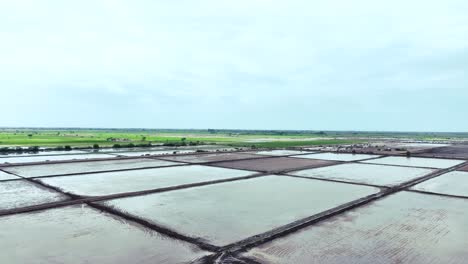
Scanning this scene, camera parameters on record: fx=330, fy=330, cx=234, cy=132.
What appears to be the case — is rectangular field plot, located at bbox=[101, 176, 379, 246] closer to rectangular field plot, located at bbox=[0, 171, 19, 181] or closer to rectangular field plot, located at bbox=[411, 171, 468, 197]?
rectangular field plot, located at bbox=[411, 171, 468, 197]

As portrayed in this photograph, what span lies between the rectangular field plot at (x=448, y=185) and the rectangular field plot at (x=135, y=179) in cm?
863

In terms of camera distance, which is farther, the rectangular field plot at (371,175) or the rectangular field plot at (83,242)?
the rectangular field plot at (371,175)

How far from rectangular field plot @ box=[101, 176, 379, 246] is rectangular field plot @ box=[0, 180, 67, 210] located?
237 centimetres

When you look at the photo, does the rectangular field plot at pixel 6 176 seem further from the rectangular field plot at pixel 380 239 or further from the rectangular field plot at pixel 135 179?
the rectangular field plot at pixel 380 239

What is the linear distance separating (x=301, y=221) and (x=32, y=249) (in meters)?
6.29

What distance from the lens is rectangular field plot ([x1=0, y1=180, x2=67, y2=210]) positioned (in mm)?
10773

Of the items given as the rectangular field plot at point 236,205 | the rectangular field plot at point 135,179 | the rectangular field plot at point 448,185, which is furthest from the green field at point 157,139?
the rectangular field plot at point 236,205

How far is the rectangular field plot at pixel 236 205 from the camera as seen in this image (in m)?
8.26

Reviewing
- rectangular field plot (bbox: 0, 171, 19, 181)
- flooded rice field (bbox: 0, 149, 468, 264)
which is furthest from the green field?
flooded rice field (bbox: 0, 149, 468, 264)

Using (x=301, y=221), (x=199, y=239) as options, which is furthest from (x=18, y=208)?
(x=301, y=221)

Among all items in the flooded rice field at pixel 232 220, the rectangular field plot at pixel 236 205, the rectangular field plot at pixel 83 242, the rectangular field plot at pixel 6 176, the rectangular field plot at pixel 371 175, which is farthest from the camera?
the rectangular field plot at pixel 371 175

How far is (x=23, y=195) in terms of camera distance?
39.7 feet

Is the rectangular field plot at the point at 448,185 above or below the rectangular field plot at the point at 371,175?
below

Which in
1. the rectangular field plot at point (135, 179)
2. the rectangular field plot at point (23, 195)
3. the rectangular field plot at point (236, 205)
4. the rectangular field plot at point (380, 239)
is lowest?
the rectangular field plot at point (380, 239)
